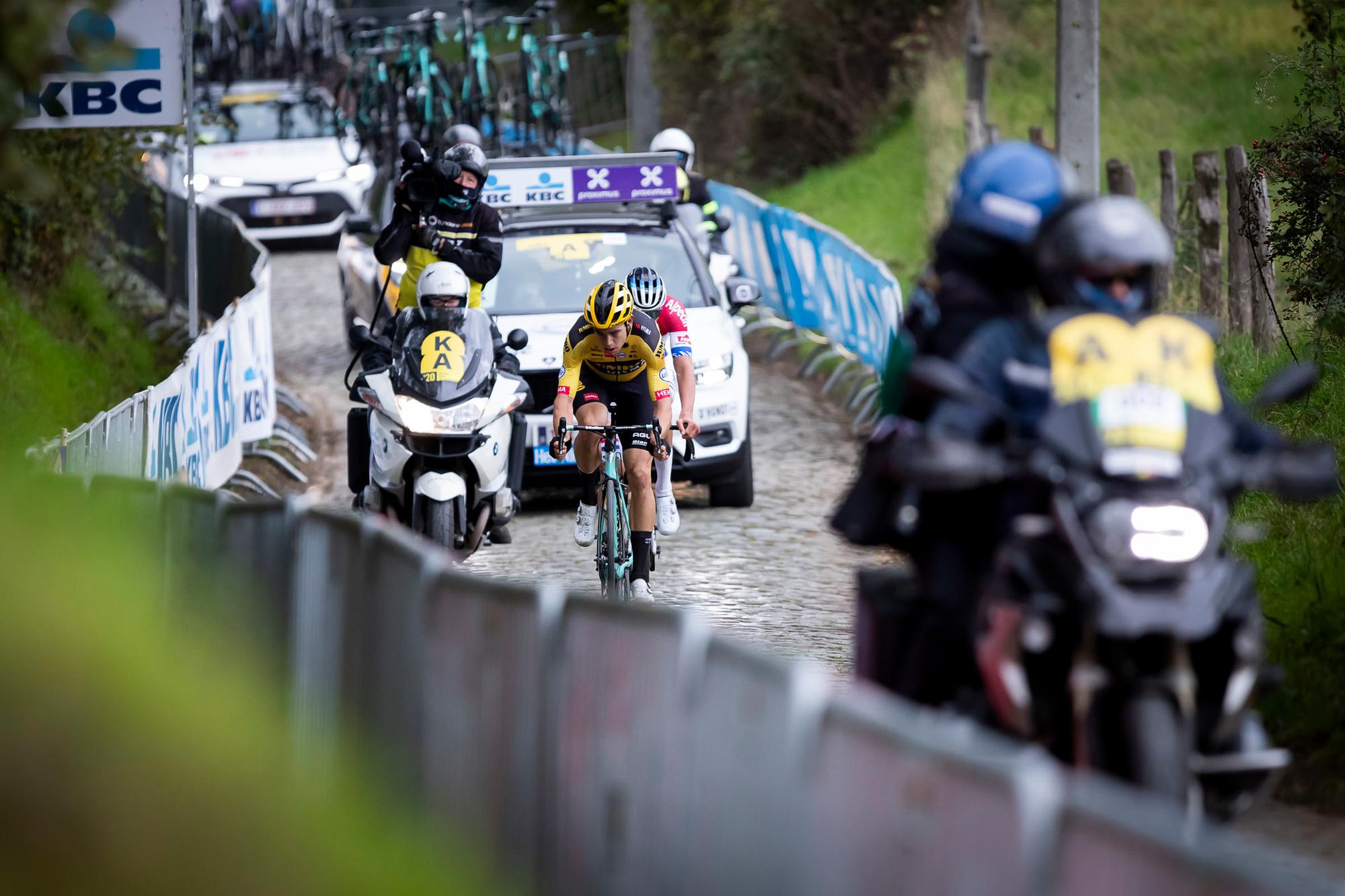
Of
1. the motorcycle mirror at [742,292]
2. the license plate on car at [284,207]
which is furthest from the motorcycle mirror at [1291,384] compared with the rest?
the license plate on car at [284,207]

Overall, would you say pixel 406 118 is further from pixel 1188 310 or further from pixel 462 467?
pixel 462 467

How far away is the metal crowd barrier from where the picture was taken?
3738 millimetres

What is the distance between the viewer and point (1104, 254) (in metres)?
5.29

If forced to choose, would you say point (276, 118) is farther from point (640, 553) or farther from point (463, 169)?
point (640, 553)

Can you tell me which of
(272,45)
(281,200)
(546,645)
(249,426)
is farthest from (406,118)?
(546,645)

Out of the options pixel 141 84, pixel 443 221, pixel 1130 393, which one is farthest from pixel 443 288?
pixel 1130 393

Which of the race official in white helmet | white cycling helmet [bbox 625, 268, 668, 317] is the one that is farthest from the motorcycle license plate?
the race official in white helmet

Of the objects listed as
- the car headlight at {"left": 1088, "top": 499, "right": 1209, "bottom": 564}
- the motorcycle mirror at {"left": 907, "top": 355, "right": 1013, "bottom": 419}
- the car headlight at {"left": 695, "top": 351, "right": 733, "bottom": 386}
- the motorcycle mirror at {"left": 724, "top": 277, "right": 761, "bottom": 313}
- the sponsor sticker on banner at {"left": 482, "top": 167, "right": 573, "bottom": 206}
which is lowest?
the car headlight at {"left": 1088, "top": 499, "right": 1209, "bottom": 564}

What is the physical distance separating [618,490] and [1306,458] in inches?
212

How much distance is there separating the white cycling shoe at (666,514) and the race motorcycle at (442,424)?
815mm

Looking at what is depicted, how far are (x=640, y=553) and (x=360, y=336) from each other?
1879 millimetres

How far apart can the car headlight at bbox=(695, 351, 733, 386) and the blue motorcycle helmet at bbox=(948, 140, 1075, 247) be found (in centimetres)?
826

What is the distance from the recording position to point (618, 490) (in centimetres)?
1048

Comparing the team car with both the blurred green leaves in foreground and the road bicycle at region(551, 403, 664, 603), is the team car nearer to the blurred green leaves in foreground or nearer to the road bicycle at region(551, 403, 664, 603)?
the road bicycle at region(551, 403, 664, 603)
